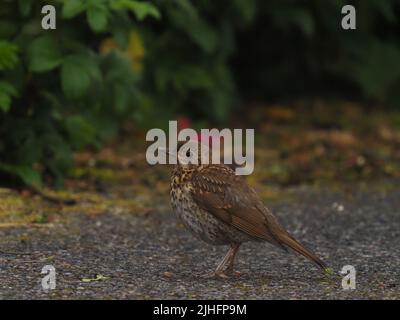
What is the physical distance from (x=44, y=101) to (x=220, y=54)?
3636mm

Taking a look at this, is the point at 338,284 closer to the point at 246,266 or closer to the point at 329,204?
the point at 246,266

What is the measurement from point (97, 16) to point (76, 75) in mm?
541

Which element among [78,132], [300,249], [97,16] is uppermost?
[97,16]

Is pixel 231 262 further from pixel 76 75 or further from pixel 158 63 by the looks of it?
pixel 158 63

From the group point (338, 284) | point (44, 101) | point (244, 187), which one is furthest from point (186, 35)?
point (338, 284)

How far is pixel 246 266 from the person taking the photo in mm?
7406

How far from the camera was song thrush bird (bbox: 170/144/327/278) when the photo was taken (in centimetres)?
691

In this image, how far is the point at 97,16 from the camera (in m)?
8.17

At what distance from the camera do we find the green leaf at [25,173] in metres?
8.72

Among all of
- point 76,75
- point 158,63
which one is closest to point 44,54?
point 76,75

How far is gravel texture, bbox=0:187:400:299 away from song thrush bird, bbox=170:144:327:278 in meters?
0.27

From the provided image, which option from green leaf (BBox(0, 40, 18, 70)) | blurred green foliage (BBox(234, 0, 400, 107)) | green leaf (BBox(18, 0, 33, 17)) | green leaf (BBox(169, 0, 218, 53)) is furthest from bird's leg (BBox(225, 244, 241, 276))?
blurred green foliage (BBox(234, 0, 400, 107))

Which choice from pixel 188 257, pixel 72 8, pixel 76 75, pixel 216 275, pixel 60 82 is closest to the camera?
pixel 216 275

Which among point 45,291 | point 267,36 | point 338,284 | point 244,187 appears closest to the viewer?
point 45,291
